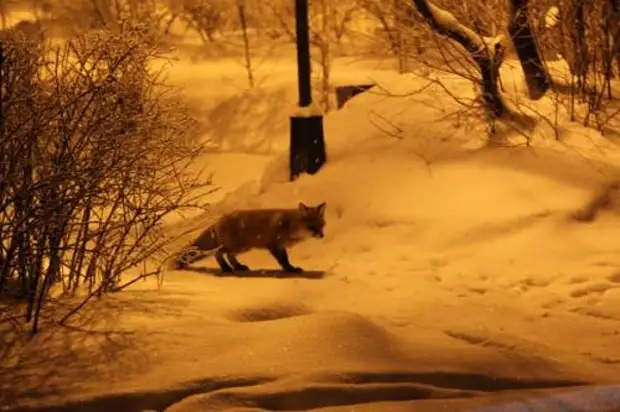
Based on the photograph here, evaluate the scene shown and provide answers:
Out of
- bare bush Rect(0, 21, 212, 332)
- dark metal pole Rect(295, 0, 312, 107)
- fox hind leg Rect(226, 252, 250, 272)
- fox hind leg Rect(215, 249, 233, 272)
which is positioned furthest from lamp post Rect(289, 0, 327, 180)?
bare bush Rect(0, 21, 212, 332)

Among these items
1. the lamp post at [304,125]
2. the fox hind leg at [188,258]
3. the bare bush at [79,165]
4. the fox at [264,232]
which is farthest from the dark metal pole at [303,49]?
the bare bush at [79,165]

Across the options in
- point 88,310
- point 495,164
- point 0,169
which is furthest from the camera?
point 495,164

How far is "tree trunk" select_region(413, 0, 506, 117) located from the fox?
116 inches

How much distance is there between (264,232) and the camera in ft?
31.3

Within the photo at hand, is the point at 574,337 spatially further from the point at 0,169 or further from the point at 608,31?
the point at 608,31

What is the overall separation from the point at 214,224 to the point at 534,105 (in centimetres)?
438

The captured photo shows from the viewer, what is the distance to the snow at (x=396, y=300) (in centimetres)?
538

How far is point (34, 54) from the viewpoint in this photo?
6.94 m

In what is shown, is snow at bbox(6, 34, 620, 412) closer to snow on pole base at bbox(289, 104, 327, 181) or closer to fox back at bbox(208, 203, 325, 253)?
snow on pole base at bbox(289, 104, 327, 181)

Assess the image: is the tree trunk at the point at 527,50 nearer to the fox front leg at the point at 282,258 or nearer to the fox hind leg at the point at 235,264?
the fox front leg at the point at 282,258

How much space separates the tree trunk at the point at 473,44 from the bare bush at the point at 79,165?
14.7 ft

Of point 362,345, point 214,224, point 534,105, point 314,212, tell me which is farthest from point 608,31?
point 362,345

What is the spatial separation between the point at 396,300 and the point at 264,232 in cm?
188

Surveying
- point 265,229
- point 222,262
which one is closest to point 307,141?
point 265,229
